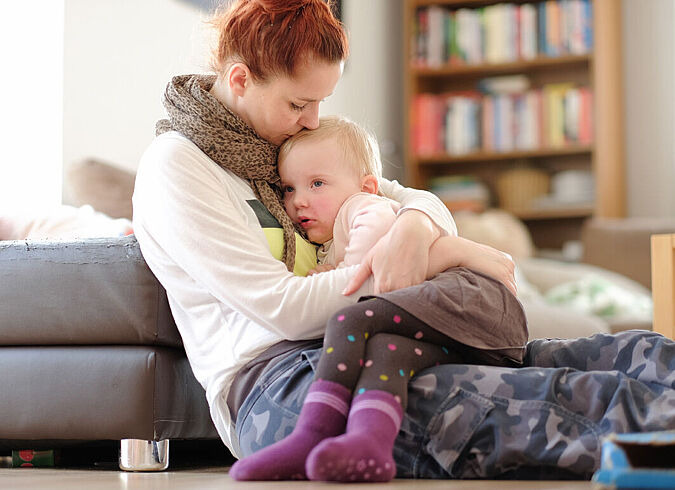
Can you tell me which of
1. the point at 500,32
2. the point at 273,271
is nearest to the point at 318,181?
→ the point at 273,271

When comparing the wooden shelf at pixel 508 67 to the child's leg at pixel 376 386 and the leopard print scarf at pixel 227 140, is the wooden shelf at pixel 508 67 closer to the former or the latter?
the leopard print scarf at pixel 227 140

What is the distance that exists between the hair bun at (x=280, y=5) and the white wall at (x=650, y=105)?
142 inches

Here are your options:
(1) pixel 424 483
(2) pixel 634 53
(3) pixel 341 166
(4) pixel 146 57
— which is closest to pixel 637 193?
(2) pixel 634 53

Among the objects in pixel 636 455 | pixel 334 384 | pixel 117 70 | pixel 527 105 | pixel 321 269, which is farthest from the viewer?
pixel 527 105

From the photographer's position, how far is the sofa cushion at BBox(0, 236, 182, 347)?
155cm

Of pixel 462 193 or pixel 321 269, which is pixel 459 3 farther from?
pixel 321 269

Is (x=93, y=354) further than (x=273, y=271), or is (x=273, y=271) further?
(x=93, y=354)

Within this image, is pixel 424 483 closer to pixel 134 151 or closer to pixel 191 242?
pixel 191 242

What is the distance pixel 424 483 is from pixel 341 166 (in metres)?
0.58

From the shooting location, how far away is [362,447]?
1103mm

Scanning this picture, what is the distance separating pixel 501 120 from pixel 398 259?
352 centimetres

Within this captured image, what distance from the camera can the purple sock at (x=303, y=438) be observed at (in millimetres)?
1156

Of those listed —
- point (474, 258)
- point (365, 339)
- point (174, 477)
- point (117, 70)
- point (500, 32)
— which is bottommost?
point (174, 477)

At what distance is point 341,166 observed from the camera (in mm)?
1571
